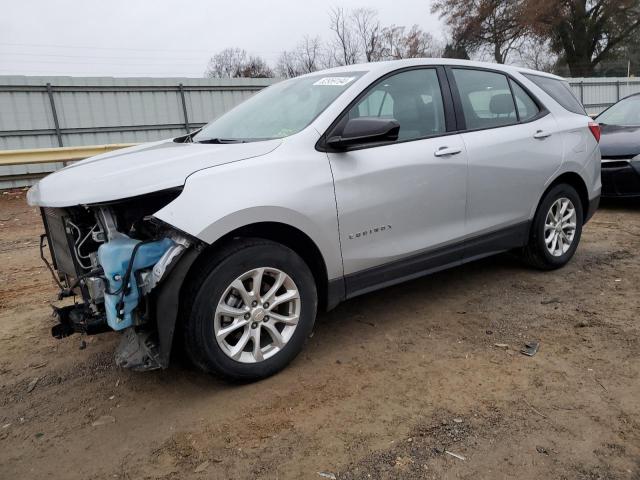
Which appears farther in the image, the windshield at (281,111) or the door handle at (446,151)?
the door handle at (446,151)

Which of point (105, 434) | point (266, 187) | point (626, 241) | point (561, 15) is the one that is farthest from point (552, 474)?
point (561, 15)

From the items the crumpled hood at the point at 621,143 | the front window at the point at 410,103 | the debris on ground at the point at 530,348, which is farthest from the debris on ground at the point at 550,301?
the crumpled hood at the point at 621,143

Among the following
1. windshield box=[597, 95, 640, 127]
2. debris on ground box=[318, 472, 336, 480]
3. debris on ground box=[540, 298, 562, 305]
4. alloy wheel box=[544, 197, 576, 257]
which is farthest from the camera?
windshield box=[597, 95, 640, 127]

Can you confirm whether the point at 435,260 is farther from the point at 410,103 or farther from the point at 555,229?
the point at 555,229

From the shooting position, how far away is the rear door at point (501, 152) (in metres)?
3.87

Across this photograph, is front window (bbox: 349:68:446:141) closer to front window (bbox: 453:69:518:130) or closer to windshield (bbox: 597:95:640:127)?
front window (bbox: 453:69:518:130)

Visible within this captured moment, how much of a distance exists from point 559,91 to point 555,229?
128 cm

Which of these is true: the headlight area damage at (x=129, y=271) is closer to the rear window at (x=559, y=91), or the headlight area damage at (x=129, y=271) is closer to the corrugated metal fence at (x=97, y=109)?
the rear window at (x=559, y=91)

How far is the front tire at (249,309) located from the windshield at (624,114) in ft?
22.0

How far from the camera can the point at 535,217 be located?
4402 millimetres

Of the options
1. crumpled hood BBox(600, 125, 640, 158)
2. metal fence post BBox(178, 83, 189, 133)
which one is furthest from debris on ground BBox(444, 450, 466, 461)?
metal fence post BBox(178, 83, 189, 133)

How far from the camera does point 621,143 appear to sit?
6.96m

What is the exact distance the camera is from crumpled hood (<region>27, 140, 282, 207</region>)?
260 centimetres

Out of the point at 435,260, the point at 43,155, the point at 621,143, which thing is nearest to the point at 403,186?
the point at 435,260
